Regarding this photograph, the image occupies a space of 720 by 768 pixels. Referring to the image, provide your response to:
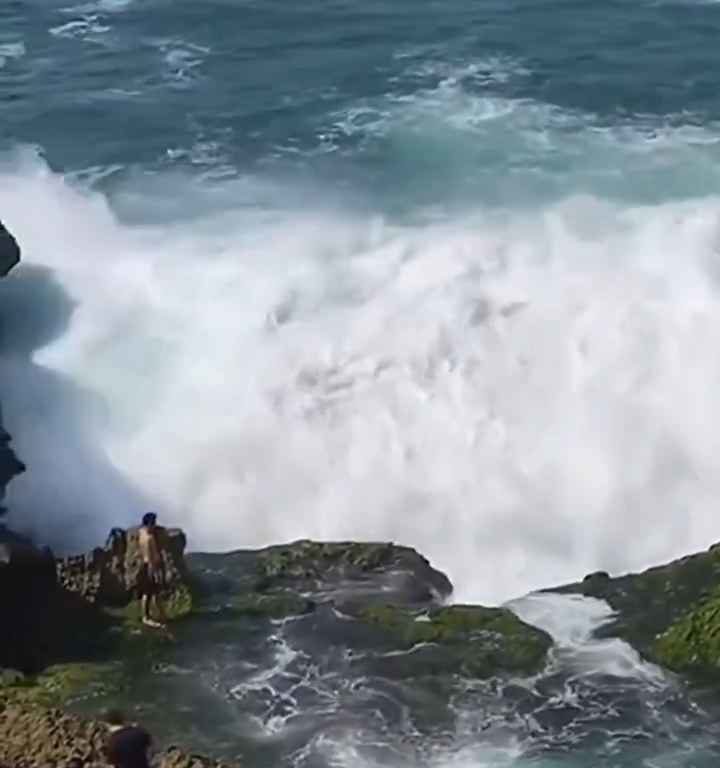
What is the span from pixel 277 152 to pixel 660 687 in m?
22.0

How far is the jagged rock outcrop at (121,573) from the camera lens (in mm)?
23391

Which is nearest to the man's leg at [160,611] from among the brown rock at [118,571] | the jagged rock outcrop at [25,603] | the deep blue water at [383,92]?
the brown rock at [118,571]

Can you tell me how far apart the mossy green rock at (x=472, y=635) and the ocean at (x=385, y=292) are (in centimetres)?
156

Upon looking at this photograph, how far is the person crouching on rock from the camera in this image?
23.1 metres

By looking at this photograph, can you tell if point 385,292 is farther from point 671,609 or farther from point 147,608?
point 671,609

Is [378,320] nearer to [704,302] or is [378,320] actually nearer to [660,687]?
[704,302]

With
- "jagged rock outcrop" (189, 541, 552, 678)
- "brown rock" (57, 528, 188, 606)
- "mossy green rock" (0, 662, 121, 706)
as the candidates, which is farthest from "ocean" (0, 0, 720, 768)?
"mossy green rock" (0, 662, 121, 706)

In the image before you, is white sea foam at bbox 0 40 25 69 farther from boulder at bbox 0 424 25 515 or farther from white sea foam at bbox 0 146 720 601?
boulder at bbox 0 424 25 515

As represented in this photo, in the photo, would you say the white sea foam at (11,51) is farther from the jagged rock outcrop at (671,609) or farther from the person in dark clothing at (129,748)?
the person in dark clothing at (129,748)

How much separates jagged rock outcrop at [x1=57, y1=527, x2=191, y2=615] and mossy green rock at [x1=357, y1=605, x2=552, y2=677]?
2623 mm

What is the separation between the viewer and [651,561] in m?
26.1

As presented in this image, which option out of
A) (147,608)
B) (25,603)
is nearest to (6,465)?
(25,603)

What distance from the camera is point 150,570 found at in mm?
23156

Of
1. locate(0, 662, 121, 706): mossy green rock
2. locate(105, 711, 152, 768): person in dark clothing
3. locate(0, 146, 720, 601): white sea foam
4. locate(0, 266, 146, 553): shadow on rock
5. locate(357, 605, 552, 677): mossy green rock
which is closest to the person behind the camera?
locate(105, 711, 152, 768): person in dark clothing
